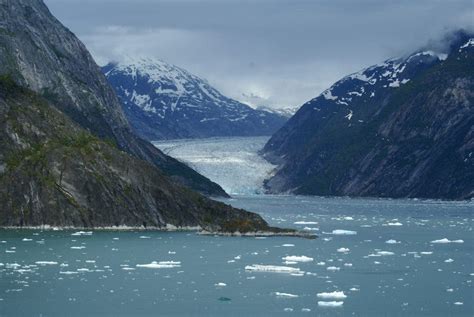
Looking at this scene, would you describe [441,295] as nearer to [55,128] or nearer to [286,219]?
[55,128]

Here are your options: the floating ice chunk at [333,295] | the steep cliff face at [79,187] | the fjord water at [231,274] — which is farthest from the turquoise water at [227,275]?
the steep cliff face at [79,187]

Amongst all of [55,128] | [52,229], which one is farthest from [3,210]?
[55,128]

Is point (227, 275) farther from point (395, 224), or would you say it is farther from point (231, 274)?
point (395, 224)

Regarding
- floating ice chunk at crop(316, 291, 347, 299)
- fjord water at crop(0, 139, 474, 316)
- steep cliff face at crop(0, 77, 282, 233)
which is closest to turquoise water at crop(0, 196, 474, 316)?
fjord water at crop(0, 139, 474, 316)

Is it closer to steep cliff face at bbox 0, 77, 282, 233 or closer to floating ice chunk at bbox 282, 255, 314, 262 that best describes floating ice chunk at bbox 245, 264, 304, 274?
floating ice chunk at bbox 282, 255, 314, 262

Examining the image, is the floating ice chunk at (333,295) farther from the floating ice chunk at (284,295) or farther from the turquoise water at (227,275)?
A: the floating ice chunk at (284,295)

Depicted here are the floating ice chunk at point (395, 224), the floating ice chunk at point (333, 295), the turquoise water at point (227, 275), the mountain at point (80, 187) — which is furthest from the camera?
the floating ice chunk at point (395, 224)
